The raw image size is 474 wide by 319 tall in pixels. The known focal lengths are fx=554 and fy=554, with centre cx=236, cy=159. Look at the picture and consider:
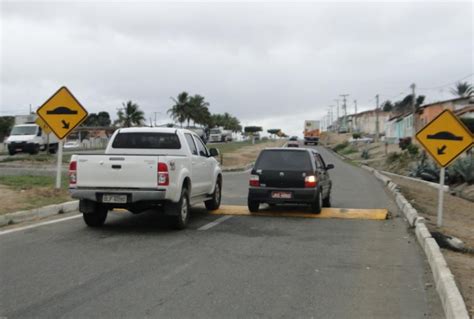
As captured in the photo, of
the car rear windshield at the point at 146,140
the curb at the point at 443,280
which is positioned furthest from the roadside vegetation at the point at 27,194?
the curb at the point at 443,280

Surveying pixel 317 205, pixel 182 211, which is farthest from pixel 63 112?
pixel 317 205

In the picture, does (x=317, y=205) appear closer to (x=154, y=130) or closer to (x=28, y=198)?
(x=154, y=130)

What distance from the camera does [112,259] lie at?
775 centimetres

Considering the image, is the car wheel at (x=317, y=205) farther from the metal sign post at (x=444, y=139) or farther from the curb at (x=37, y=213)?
the curb at (x=37, y=213)

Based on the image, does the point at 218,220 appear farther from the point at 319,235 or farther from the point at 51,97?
the point at 51,97

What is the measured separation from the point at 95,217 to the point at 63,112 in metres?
5.36

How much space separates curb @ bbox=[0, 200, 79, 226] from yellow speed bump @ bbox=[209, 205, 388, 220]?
333cm

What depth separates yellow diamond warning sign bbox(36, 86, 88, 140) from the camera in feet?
48.8

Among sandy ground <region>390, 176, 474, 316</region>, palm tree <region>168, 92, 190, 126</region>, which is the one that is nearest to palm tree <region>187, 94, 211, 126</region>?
palm tree <region>168, 92, 190, 126</region>

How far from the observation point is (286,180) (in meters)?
13.1

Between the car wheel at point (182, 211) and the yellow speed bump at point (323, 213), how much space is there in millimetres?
2524

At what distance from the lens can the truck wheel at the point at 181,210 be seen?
10084 mm

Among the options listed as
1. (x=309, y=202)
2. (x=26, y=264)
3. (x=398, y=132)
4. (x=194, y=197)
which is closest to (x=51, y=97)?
(x=194, y=197)

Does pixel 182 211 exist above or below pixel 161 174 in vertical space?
below
